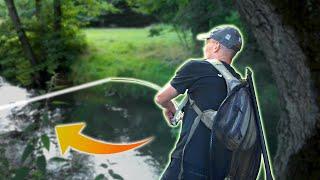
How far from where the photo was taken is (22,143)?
10.6 metres

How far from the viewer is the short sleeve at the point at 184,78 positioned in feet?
9.14

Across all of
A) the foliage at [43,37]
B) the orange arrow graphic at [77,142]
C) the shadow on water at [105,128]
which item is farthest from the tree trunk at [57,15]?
the orange arrow graphic at [77,142]

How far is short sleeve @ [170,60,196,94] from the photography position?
279 centimetres

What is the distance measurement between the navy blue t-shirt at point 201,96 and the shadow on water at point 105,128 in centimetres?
531

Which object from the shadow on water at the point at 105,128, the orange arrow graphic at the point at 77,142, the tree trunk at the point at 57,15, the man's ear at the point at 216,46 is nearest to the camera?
the man's ear at the point at 216,46

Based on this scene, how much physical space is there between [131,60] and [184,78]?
15.1m

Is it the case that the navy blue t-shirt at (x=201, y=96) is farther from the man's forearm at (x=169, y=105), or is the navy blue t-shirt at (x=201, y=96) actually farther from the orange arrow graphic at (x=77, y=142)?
the orange arrow graphic at (x=77, y=142)

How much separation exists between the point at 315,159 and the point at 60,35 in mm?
13906

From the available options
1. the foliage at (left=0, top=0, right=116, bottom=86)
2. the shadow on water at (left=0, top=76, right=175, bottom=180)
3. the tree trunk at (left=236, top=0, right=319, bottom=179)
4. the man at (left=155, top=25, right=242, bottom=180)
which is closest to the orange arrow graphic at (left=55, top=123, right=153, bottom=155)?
the man at (left=155, top=25, right=242, bottom=180)

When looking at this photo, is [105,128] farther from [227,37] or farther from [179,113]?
[227,37]

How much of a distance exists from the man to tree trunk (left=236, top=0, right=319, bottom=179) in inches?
40.8

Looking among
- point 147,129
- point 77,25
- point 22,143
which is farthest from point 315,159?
point 77,25

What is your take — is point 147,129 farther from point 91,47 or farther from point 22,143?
point 91,47

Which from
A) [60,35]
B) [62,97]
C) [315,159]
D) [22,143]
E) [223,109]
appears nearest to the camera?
[223,109]
